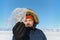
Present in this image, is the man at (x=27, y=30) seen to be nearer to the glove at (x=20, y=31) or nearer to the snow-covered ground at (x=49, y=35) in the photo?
the glove at (x=20, y=31)

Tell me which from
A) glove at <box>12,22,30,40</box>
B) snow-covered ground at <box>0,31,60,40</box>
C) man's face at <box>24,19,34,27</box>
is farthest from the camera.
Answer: snow-covered ground at <box>0,31,60,40</box>

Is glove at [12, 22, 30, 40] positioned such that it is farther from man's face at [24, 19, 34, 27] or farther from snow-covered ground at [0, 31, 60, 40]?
snow-covered ground at [0, 31, 60, 40]

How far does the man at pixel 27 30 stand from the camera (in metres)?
1.17

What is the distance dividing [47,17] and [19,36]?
0.62 m

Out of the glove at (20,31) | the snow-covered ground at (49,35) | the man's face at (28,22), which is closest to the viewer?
the glove at (20,31)

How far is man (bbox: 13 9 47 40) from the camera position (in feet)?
3.83

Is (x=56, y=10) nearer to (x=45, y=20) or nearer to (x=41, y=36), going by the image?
(x=45, y=20)

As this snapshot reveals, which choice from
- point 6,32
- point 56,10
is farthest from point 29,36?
point 56,10

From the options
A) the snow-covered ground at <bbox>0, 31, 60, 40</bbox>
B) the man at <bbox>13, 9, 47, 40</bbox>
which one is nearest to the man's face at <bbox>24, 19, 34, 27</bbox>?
the man at <bbox>13, 9, 47, 40</bbox>

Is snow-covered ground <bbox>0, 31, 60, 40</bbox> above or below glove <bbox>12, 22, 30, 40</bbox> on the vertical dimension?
above

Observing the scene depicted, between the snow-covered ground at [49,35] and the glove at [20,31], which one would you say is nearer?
the glove at [20,31]

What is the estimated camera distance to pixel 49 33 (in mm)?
1694

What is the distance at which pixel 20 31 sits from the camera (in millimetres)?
1166

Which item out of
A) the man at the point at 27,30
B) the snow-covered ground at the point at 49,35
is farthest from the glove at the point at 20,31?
the snow-covered ground at the point at 49,35
